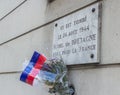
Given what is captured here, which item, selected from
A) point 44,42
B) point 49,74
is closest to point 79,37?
point 49,74

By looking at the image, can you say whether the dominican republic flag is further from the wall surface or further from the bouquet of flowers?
the wall surface

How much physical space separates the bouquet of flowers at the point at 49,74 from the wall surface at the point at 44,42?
101 millimetres

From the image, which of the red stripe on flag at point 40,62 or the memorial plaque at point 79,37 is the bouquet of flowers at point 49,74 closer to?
the red stripe on flag at point 40,62

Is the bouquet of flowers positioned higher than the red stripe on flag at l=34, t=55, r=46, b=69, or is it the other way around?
the red stripe on flag at l=34, t=55, r=46, b=69

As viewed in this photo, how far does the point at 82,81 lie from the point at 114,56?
452 millimetres

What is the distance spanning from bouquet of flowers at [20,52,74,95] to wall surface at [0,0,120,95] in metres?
0.10

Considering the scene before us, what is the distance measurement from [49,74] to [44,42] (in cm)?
78

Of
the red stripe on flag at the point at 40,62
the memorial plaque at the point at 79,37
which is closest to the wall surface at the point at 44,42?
the memorial plaque at the point at 79,37

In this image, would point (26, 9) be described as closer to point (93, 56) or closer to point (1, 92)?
point (1, 92)

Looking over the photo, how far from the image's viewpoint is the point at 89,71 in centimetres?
272

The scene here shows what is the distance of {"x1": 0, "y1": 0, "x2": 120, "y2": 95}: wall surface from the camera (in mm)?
2504

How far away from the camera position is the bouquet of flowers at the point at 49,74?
2828mm

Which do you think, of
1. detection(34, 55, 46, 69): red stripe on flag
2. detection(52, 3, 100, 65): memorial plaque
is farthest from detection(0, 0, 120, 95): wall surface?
detection(34, 55, 46, 69): red stripe on flag

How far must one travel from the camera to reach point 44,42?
3.60 m
